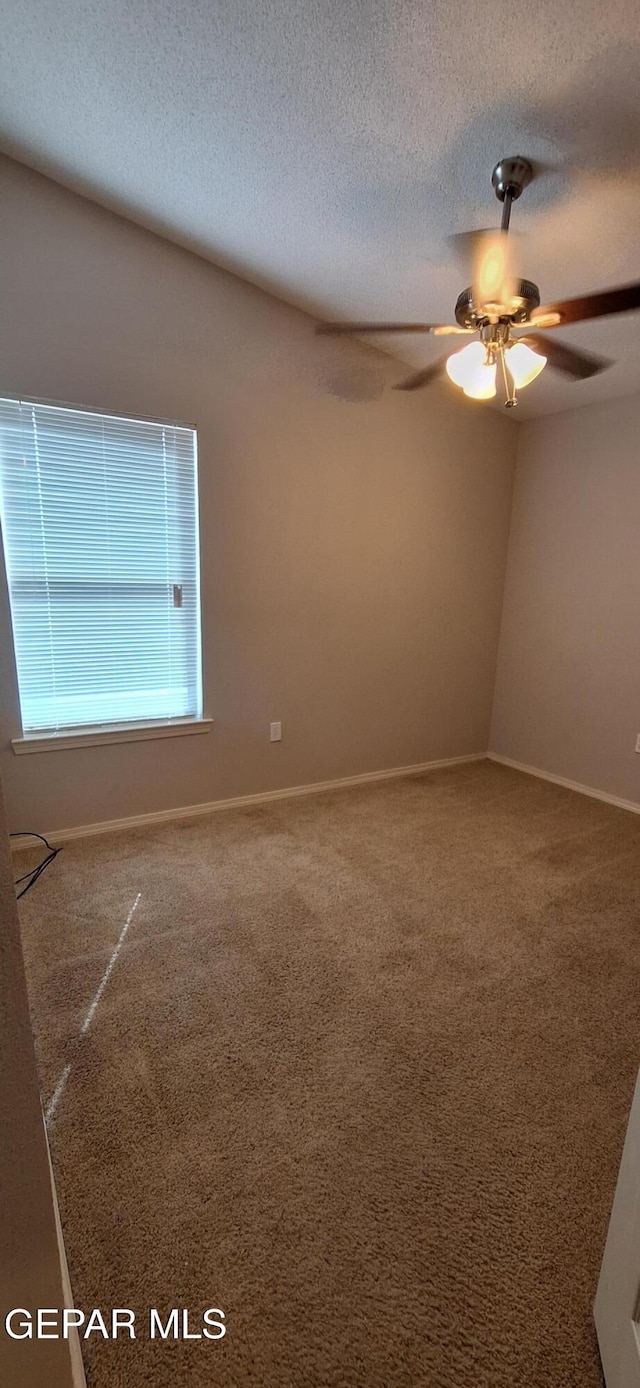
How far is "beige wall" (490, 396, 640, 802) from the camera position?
3266 millimetres

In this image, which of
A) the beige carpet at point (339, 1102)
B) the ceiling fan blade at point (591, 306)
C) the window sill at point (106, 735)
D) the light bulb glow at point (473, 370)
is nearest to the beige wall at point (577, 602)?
the beige carpet at point (339, 1102)

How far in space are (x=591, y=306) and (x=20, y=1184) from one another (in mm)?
2227

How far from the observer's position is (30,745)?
98.9 inches

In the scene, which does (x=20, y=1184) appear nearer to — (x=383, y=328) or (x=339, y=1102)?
(x=339, y=1102)

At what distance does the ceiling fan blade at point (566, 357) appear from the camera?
71.2 inches

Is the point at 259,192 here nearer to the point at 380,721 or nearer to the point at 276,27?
the point at 276,27

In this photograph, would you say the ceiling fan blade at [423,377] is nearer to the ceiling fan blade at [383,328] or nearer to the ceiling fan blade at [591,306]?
the ceiling fan blade at [383,328]

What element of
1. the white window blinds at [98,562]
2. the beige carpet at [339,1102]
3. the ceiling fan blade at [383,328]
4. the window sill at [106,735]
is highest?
the ceiling fan blade at [383,328]

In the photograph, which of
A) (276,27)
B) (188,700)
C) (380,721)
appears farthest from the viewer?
(380,721)

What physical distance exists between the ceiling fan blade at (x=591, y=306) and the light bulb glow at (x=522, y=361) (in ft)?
0.44

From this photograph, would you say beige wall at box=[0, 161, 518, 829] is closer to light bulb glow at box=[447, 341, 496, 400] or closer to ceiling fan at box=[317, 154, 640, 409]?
ceiling fan at box=[317, 154, 640, 409]

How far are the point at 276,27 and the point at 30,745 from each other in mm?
2595

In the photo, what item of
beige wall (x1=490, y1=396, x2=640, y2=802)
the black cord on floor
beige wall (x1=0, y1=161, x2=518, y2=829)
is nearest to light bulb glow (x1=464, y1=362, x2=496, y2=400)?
beige wall (x1=0, y1=161, x2=518, y2=829)

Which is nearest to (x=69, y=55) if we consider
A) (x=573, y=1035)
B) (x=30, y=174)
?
(x=30, y=174)
